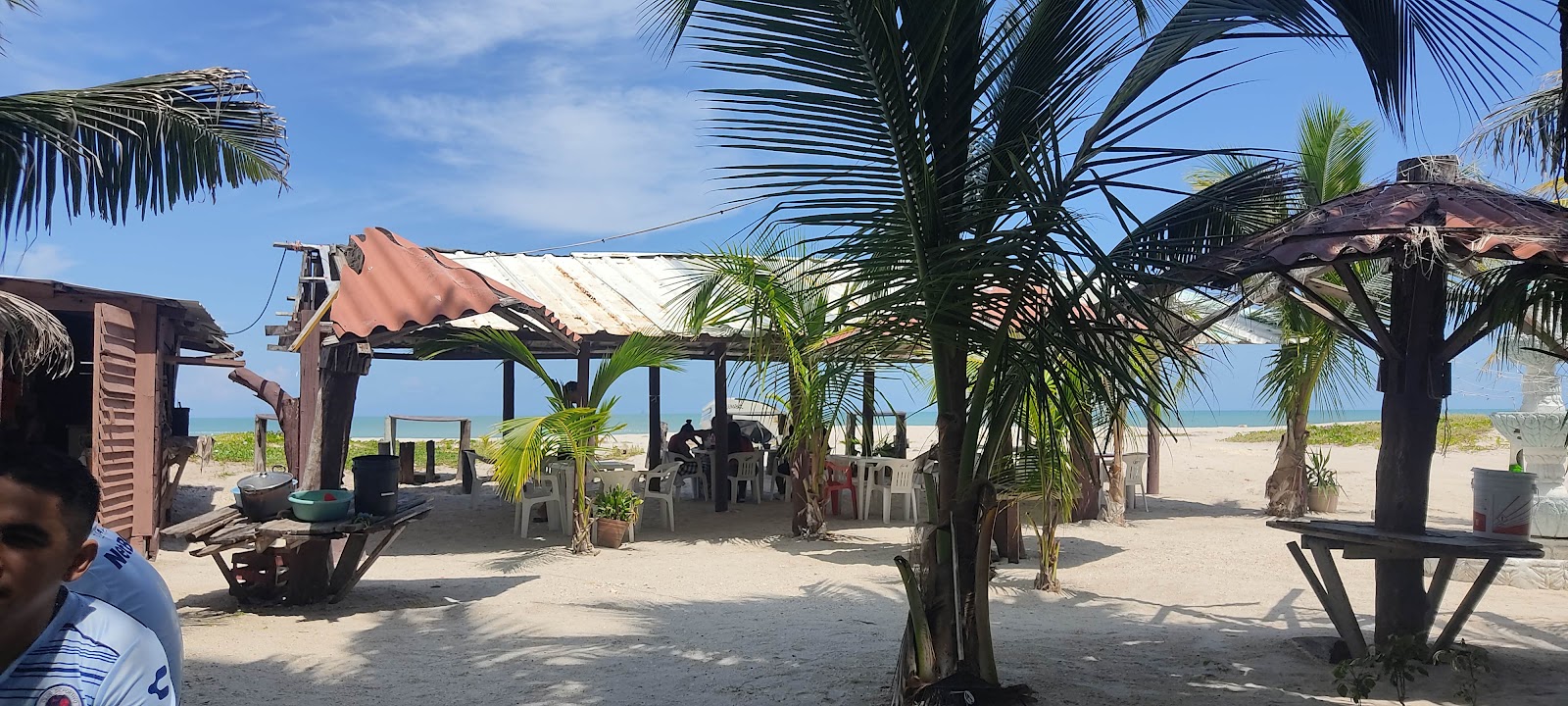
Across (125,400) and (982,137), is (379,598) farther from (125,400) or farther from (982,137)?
(982,137)

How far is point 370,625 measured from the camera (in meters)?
6.13

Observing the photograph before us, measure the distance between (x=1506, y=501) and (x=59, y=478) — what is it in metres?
7.19

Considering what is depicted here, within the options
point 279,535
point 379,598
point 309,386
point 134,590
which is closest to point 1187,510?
point 379,598

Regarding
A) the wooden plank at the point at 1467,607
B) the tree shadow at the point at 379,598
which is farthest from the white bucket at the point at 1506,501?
the tree shadow at the point at 379,598

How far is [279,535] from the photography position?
6.06 meters

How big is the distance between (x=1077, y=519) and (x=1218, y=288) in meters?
7.33

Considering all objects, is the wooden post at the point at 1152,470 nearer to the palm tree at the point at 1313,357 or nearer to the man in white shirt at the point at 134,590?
the palm tree at the point at 1313,357

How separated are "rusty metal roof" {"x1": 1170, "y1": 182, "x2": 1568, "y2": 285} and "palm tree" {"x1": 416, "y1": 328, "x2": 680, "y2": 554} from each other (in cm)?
541

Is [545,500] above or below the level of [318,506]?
below

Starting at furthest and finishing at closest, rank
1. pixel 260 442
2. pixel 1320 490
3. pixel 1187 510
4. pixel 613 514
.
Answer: pixel 260 442 → pixel 1187 510 → pixel 1320 490 → pixel 613 514

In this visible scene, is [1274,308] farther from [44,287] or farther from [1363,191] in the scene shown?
[44,287]

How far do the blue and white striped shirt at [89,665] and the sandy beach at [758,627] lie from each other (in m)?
3.28

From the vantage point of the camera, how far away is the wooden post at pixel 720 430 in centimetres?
1166

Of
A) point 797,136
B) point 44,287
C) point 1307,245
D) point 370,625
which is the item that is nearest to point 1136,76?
point 797,136
